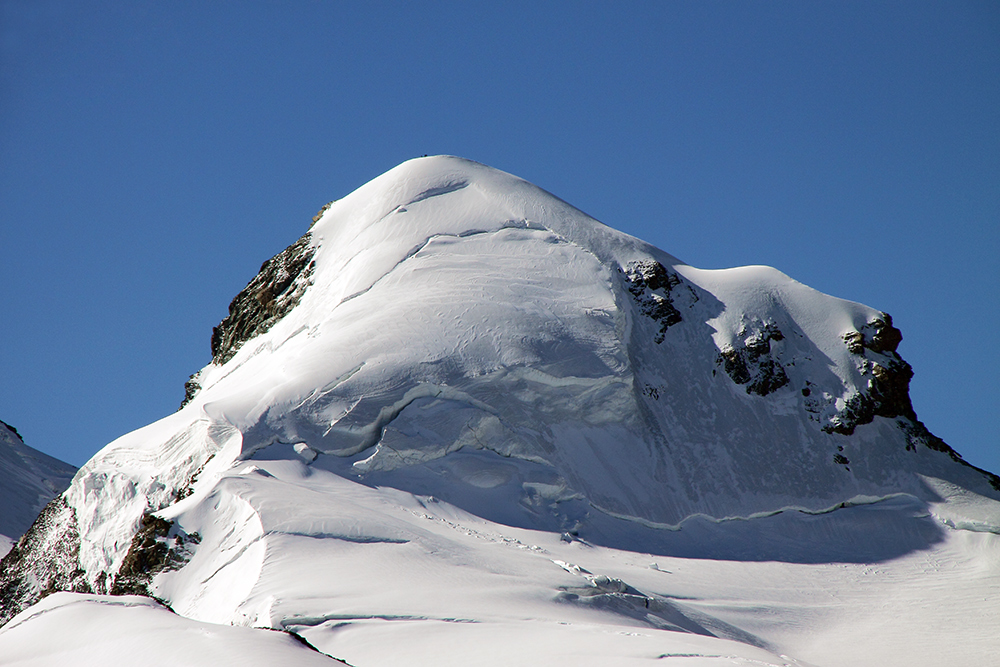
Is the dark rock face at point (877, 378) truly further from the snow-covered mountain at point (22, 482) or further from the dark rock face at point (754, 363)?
the snow-covered mountain at point (22, 482)

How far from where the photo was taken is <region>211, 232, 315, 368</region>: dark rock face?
83.5 ft

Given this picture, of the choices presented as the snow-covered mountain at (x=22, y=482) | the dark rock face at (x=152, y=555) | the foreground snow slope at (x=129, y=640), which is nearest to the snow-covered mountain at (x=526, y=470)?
the dark rock face at (x=152, y=555)

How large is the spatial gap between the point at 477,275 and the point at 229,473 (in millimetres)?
8206

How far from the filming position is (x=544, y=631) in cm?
1198

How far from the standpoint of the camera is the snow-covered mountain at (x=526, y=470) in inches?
548

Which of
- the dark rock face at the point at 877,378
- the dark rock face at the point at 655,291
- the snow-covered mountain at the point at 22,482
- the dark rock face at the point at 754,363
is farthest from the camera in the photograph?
the snow-covered mountain at the point at 22,482

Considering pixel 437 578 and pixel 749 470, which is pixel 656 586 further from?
pixel 749 470

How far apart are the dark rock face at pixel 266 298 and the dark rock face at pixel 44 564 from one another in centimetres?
598

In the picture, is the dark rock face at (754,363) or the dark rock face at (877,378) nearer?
the dark rock face at (877,378)

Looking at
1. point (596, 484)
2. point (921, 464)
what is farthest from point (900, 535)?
point (596, 484)

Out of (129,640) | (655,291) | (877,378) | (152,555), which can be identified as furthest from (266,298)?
(129,640)

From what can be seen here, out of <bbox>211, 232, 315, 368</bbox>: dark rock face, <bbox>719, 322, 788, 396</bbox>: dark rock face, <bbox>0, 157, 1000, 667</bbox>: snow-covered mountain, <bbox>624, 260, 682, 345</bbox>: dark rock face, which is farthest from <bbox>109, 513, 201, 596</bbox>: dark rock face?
<bbox>719, 322, 788, 396</bbox>: dark rock face

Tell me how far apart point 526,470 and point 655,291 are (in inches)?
289

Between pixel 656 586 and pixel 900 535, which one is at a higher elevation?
pixel 900 535
